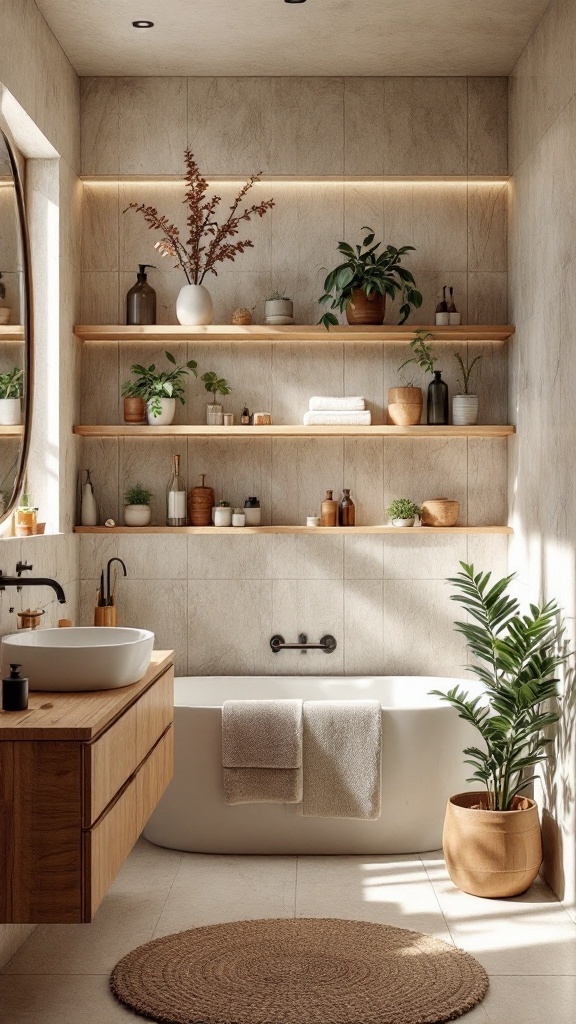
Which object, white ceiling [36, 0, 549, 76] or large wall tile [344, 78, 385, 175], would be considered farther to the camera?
large wall tile [344, 78, 385, 175]

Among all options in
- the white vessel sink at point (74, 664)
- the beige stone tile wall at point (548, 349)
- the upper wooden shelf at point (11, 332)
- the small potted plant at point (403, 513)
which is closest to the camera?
the white vessel sink at point (74, 664)

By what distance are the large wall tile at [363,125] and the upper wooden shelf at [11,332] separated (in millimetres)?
1730

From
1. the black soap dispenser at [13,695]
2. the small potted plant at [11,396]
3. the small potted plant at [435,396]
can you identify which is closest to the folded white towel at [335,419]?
the small potted plant at [435,396]

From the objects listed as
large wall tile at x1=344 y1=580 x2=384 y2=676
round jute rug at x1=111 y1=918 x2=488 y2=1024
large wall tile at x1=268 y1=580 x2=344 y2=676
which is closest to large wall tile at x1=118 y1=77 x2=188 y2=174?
large wall tile at x1=268 y1=580 x2=344 y2=676

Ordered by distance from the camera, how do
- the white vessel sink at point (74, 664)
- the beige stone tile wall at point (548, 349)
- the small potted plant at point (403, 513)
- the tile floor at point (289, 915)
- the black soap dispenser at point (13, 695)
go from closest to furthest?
the black soap dispenser at point (13, 695), the white vessel sink at point (74, 664), the tile floor at point (289, 915), the beige stone tile wall at point (548, 349), the small potted plant at point (403, 513)

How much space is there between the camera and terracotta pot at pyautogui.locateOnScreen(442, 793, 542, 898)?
357 cm

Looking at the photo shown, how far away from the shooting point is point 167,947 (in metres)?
3.17

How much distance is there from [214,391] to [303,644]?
1.15 metres

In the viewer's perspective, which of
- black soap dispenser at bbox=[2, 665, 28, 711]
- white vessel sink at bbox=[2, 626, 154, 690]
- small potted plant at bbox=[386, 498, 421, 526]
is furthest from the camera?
small potted plant at bbox=[386, 498, 421, 526]

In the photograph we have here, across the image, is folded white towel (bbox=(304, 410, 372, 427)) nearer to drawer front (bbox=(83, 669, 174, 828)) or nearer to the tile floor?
drawer front (bbox=(83, 669, 174, 828))

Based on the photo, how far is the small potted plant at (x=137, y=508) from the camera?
4539 mm

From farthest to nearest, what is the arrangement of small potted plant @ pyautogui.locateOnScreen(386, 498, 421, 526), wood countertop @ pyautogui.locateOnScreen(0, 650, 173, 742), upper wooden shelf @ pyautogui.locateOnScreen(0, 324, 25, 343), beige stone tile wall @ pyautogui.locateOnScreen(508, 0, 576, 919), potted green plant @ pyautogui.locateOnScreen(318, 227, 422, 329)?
small potted plant @ pyautogui.locateOnScreen(386, 498, 421, 526) → potted green plant @ pyautogui.locateOnScreen(318, 227, 422, 329) → beige stone tile wall @ pyautogui.locateOnScreen(508, 0, 576, 919) → upper wooden shelf @ pyautogui.locateOnScreen(0, 324, 25, 343) → wood countertop @ pyautogui.locateOnScreen(0, 650, 173, 742)

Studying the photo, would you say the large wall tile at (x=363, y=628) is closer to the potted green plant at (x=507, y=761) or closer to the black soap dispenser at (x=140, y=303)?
the potted green plant at (x=507, y=761)

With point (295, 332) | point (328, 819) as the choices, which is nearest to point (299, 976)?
point (328, 819)
